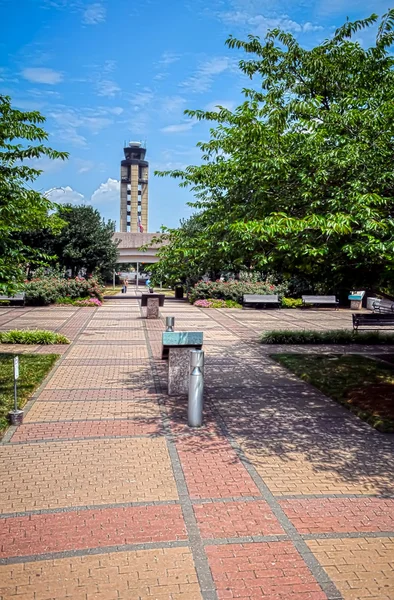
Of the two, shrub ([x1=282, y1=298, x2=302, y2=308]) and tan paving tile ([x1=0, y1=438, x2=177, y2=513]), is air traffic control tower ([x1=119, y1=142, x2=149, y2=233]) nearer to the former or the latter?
shrub ([x1=282, y1=298, x2=302, y2=308])

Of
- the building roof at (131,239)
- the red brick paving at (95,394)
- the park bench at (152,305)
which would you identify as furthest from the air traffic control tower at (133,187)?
the red brick paving at (95,394)

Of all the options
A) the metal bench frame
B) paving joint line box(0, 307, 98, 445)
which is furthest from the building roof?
paving joint line box(0, 307, 98, 445)

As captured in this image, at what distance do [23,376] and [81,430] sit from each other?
3.75m

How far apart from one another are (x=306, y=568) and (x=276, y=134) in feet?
19.5

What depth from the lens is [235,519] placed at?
505 cm

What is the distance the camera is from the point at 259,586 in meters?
4.04

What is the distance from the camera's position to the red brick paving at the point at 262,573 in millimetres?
3953

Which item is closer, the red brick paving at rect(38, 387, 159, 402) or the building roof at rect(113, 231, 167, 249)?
the red brick paving at rect(38, 387, 159, 402)

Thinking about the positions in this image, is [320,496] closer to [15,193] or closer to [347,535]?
[347,535]

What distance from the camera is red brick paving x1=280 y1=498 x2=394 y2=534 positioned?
4934 mm

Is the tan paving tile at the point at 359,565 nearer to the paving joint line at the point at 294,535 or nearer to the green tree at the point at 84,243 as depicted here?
the paving joint line at the point at 294,535

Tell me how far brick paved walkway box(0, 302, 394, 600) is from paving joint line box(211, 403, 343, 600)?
14 millimetres

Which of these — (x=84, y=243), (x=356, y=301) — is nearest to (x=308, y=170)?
(x=356, y=301)

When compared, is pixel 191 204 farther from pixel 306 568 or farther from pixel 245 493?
pixel 306 568
